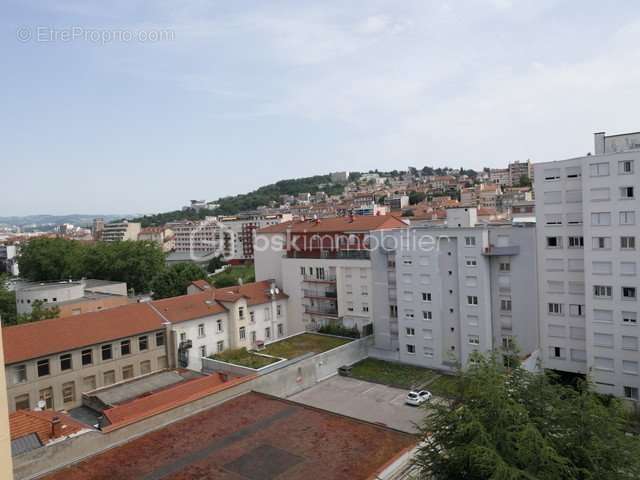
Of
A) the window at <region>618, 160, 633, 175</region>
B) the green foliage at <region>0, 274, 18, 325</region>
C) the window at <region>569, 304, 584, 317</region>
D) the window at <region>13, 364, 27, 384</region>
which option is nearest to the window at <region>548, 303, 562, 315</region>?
the window at <region>569, 304, 584, 317</region>

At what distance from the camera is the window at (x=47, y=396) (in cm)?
2673

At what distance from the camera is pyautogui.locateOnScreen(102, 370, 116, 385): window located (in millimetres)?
29391

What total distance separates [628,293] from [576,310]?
10.0 ft

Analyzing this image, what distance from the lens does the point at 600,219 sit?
2703cm

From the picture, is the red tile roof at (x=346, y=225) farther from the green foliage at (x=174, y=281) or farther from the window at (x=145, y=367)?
the window at (x=145, y=367)

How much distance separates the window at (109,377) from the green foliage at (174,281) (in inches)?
933

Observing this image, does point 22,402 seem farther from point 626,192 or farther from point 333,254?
point 626,192

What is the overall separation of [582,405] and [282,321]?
3009cm

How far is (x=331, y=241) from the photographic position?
1564 inches

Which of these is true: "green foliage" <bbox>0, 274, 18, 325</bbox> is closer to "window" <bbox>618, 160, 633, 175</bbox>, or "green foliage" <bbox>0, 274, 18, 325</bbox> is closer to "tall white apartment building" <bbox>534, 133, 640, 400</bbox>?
"tall white apartment building" <bbox>534, 133, 640, 400</bbox>

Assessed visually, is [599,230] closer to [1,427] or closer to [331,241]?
[331,241]

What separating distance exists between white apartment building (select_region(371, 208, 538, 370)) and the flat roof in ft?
47.1

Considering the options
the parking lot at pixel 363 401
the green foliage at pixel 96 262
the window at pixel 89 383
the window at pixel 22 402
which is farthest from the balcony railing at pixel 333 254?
the green foliage at pixel 96 262

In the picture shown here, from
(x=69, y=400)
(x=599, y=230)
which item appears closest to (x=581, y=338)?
(x=599, y=230)
